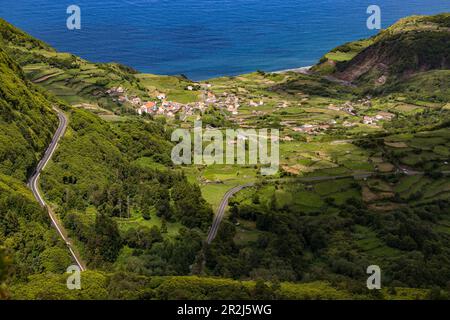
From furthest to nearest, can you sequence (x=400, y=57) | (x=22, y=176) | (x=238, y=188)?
(x=400, y=57) → (x=238, y=188) → (x=22, y=176)

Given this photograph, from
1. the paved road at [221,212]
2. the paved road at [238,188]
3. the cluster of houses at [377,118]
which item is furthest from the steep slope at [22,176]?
the cluster of houses at [377,118]

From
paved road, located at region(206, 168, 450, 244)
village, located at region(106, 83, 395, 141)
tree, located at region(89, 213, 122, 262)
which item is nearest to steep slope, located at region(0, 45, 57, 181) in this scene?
tree, located at region(89, 213, 122, 262)

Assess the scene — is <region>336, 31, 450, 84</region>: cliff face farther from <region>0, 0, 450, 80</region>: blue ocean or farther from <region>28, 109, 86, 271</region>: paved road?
<region>28, 109, 86, 271</region>: paved road

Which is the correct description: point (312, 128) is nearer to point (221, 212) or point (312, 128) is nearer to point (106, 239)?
point (221, 212)

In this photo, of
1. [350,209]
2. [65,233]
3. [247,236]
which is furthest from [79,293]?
[350,209]

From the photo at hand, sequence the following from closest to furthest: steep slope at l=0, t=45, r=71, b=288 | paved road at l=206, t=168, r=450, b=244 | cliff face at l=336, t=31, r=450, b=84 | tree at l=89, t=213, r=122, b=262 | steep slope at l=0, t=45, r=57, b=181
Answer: steep slope at l=0, t=45, r=71, b=288 → tree at l=89, t=213, r=122, b=262 → paved road at l=206, t=168, r=450, b=244 → steep slope at l=0, t=45, r=57, b=181 → cliff face at l=336, t=31, r=450, b=84

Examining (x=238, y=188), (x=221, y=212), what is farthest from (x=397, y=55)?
(x=221, y=212)
